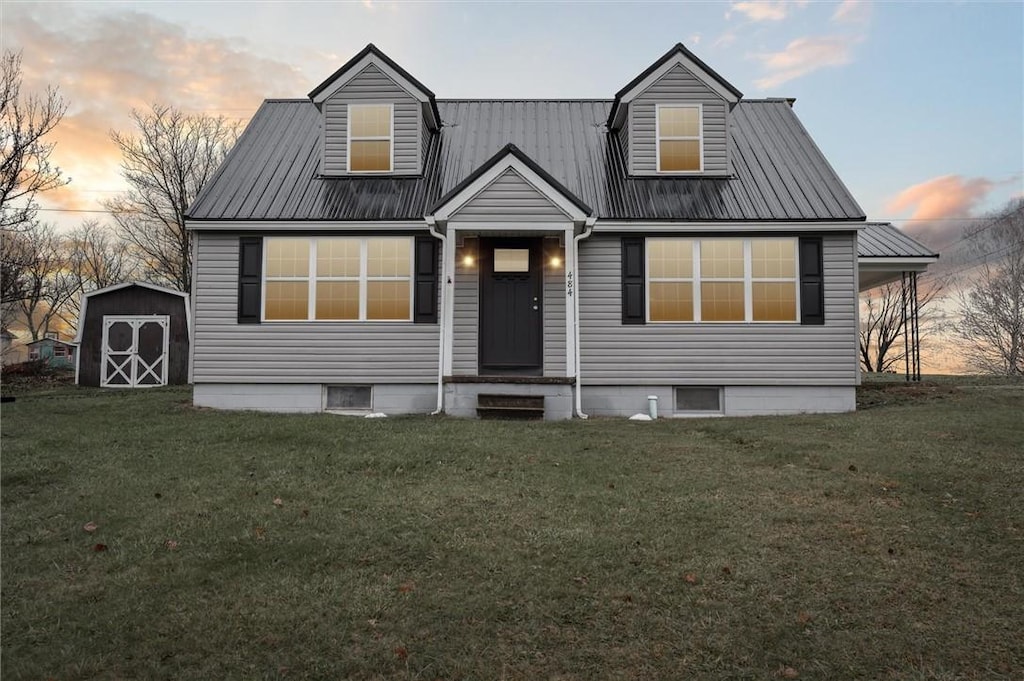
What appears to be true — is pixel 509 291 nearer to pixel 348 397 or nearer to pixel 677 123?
pixel 348 397

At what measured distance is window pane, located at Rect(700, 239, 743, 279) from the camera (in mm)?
11727

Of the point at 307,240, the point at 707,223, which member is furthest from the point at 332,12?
the point at 707,223

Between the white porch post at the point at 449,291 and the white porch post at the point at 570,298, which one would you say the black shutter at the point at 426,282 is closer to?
the white porch post at the point at 449,291

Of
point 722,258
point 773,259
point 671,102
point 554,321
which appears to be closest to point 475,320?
point 554,321

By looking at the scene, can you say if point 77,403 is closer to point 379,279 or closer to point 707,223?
point 379,279

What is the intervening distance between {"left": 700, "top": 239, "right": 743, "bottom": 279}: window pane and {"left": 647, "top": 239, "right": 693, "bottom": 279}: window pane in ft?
0.88

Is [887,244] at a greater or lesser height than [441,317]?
greater

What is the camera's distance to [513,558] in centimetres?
446

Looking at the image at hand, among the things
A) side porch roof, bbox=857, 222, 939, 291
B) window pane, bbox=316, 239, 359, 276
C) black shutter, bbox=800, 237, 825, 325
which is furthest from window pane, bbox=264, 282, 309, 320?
side porch roof, bbox=857, 222, 939, 291

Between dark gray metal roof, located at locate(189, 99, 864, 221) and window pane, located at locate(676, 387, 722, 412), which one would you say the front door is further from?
window pane, located at locate(676, 387, 722, 412)

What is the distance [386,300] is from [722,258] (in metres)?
6.54

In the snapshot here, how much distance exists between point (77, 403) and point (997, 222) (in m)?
36.7

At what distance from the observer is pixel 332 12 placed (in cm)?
1339

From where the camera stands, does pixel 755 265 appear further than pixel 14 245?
No
